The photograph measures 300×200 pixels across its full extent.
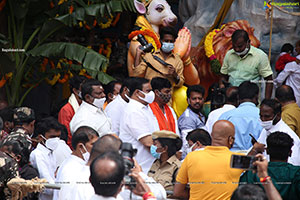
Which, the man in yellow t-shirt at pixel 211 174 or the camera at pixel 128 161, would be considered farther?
the man in yellow t-shirt at pixel 211 174

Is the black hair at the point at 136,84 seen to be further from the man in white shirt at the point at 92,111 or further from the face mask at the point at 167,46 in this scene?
the face mask at the point at 167,46

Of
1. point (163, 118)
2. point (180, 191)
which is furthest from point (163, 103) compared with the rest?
point (180, 191)

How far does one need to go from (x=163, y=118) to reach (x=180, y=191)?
6.79ft

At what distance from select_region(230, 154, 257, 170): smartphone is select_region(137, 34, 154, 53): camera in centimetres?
441

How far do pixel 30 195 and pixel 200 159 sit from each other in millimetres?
1613

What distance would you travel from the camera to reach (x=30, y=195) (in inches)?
228

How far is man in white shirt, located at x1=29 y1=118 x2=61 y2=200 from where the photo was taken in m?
6.11

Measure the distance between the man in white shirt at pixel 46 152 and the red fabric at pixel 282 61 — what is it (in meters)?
4.91

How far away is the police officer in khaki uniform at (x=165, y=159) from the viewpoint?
590cm

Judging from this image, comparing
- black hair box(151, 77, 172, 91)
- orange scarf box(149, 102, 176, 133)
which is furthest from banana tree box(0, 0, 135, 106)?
orange scarf box(149, 102, 176, 133)

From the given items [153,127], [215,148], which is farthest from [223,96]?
[215,148]

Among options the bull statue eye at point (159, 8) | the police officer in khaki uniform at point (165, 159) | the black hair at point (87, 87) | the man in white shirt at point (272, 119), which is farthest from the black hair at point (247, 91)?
the bull statue eye at point (159, 8)

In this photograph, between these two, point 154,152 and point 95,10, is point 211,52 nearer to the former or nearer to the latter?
point 95,10

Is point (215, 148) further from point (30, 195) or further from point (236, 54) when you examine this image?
point (236, 54)
